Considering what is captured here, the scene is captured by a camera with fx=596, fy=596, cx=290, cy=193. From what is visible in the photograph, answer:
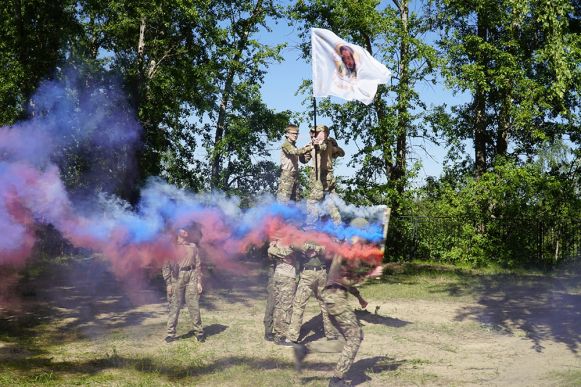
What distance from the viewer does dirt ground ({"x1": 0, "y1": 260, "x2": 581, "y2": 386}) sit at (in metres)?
7.90

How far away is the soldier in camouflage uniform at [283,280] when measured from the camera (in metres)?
9.39

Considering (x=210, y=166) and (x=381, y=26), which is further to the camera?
(x=210, y=166)

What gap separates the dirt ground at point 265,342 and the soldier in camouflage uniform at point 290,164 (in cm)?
242

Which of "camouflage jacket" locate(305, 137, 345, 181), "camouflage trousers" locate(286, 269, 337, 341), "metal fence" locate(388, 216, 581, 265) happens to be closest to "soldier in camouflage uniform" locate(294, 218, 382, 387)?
"camouflage trousers" locate(286, 269, 337, 341)

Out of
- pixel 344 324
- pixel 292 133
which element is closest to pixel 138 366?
pixel 344 324

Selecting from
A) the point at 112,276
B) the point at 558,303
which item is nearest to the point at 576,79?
the point at 558,303

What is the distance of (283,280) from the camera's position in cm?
939

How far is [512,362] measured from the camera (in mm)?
8602

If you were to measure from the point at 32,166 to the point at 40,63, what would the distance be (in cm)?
558

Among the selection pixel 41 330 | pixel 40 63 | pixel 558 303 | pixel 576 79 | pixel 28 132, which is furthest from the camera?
pixel 576 79

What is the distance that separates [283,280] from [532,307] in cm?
641

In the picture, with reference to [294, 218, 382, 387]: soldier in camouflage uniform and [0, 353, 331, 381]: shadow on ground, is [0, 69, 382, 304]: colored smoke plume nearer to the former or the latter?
[294, 218, 382, 387]: soldier in camouflage uniform

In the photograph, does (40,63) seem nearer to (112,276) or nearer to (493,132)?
(112,276)

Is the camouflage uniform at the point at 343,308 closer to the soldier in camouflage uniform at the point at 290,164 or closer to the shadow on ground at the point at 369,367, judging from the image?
the shadow on ground at the point at 369,367
